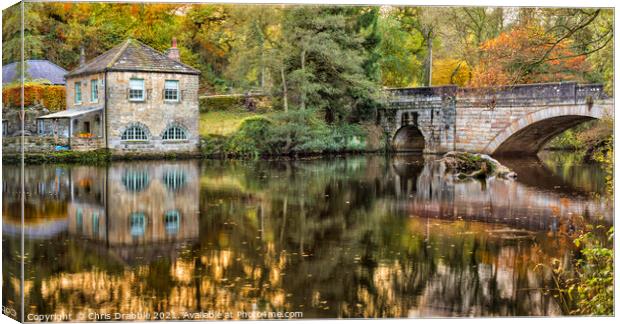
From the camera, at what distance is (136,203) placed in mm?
11734

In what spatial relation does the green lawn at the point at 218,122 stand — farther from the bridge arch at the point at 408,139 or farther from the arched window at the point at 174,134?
the bridge arch at the point at 408,139

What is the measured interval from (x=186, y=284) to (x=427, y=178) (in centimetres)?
909

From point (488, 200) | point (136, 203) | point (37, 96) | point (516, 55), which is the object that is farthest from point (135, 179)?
point (488, 200)

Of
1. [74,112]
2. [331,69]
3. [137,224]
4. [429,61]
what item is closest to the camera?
[137,224]

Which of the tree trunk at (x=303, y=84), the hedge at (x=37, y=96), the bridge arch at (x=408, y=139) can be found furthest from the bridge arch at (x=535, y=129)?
the hedge at (x=37, y=96)

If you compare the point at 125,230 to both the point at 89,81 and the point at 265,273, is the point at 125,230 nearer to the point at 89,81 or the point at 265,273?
the point at 265,273

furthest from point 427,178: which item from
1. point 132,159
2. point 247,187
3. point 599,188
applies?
point 132,159

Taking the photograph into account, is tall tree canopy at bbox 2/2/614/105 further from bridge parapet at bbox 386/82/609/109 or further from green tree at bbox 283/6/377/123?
bridge parapet at bbox 386/82/609/109

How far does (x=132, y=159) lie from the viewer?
13.2m

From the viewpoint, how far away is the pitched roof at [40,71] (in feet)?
28.1

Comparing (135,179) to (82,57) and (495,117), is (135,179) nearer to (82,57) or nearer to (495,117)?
(82,57)

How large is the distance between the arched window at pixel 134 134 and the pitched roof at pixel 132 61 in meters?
0.91

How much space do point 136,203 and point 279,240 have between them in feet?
7.65

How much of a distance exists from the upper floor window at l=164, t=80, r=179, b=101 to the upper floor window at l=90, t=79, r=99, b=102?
103cm
